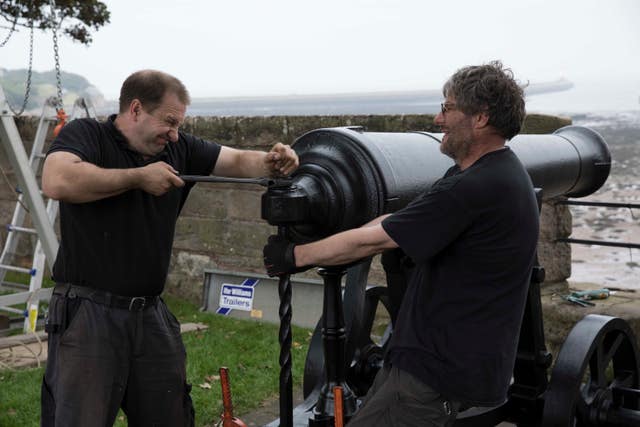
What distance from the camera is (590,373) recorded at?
4.15 meters

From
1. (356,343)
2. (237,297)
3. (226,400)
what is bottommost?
(237,297)

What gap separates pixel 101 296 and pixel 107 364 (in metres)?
0.25

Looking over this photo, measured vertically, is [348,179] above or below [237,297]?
above

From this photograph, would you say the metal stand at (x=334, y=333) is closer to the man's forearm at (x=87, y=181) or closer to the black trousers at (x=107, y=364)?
the black trousers at (x=107, y=364)

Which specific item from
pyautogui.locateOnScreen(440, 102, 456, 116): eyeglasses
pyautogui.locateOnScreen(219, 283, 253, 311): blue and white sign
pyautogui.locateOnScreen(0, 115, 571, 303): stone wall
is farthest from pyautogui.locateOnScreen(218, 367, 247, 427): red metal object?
pyautogui.locateOnScreen(219, 283, 253, 311): blue and white sign

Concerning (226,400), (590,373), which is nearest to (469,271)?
(226,400)

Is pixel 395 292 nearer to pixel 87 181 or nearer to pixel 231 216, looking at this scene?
pixel 87 181

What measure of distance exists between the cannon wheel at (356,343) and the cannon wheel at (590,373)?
2.91 ft

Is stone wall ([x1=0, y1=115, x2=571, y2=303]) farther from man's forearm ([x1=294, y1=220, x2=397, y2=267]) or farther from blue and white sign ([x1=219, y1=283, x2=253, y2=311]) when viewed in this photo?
man's forearm ([x1=294, y1=220, x2=397, y2=267])

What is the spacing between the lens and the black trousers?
10.5ft

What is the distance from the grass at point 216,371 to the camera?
5227 mm

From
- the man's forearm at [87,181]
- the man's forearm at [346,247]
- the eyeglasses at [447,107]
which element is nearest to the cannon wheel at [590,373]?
the man's forearm at [346,247]

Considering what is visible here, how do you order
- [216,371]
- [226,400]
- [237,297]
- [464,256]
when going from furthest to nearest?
[237,297]
[216,371]
[226,400]
[464,256]

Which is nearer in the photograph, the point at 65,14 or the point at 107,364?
the point at 107,364
